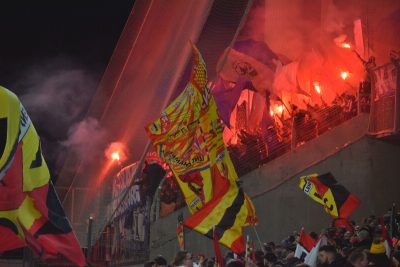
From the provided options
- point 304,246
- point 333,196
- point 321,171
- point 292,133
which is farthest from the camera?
point 292,133

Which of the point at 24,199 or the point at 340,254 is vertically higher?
the point at 24,199

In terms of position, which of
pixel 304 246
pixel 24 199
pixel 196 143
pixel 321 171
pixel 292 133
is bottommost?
pixel 304 246

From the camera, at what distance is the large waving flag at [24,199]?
6.41m

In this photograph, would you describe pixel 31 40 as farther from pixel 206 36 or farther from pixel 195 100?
pixel 195 100

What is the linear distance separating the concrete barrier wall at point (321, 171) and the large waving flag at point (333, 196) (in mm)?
5259

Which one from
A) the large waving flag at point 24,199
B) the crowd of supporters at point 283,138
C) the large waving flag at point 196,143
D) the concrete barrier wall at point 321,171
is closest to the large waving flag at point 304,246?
the large waving flag at point 196,143

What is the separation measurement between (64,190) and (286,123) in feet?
19.1

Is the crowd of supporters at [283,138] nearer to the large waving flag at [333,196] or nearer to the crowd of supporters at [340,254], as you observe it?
the crowd of supporters at [340,254]

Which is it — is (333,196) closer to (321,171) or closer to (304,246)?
(304,246)

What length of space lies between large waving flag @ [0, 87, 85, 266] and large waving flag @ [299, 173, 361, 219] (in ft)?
17.6

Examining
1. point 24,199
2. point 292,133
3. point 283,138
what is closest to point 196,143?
point 24,199

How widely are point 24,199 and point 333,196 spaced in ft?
18.4

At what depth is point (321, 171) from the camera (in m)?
16.9

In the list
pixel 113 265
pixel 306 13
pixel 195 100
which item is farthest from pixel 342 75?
pixel 195 100
